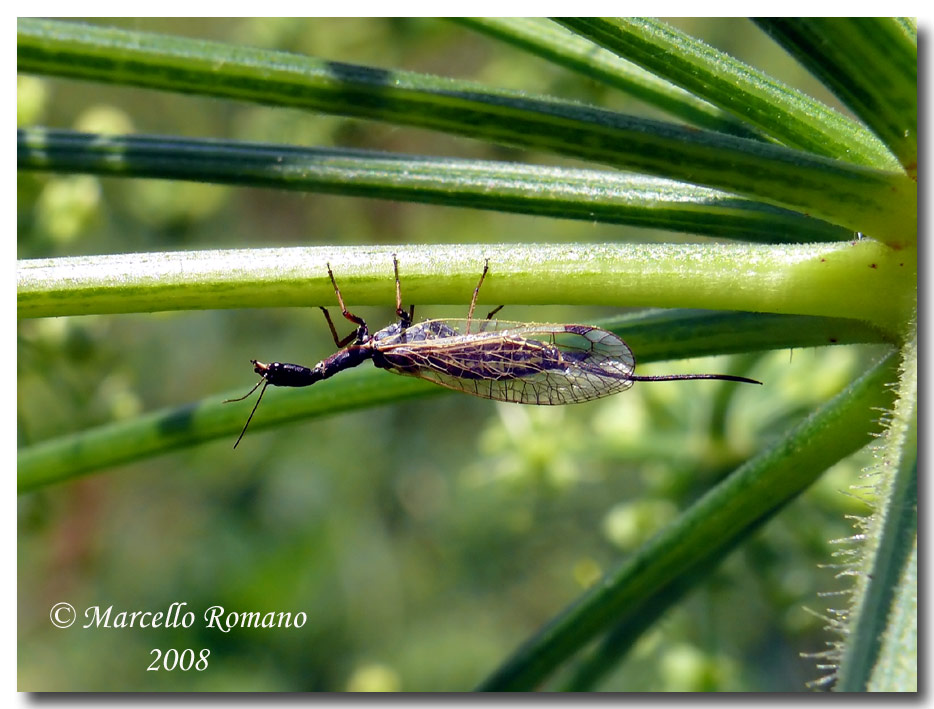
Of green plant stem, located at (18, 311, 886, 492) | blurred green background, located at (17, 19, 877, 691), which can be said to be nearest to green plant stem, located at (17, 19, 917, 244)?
green plant stem, located at (18, 311, 886, 492)

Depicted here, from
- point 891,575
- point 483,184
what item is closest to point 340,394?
point 483,184

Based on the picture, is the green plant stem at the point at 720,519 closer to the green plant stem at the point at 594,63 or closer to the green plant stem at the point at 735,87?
the green plant stem at the point at 735,87

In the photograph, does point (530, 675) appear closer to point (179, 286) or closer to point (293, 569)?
point (179, 286)

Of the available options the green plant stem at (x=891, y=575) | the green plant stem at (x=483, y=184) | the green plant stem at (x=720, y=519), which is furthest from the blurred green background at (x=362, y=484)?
the green plant stem at (x=891, y=575)

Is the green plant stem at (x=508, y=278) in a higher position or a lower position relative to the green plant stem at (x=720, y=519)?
higher

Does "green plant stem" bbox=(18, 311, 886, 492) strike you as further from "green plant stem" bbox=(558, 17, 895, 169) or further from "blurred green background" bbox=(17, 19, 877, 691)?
"blurred green background" bbox=(17, 19, 877, 691)

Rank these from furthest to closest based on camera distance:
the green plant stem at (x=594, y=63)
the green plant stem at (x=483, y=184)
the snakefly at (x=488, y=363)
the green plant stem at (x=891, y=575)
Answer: the snakefly at (x=488, y=363) < the green plant stem at (x=594, y=63) < the green plant stem at (x=483, y=184) < the green plant stem at (x=891, y=575)
